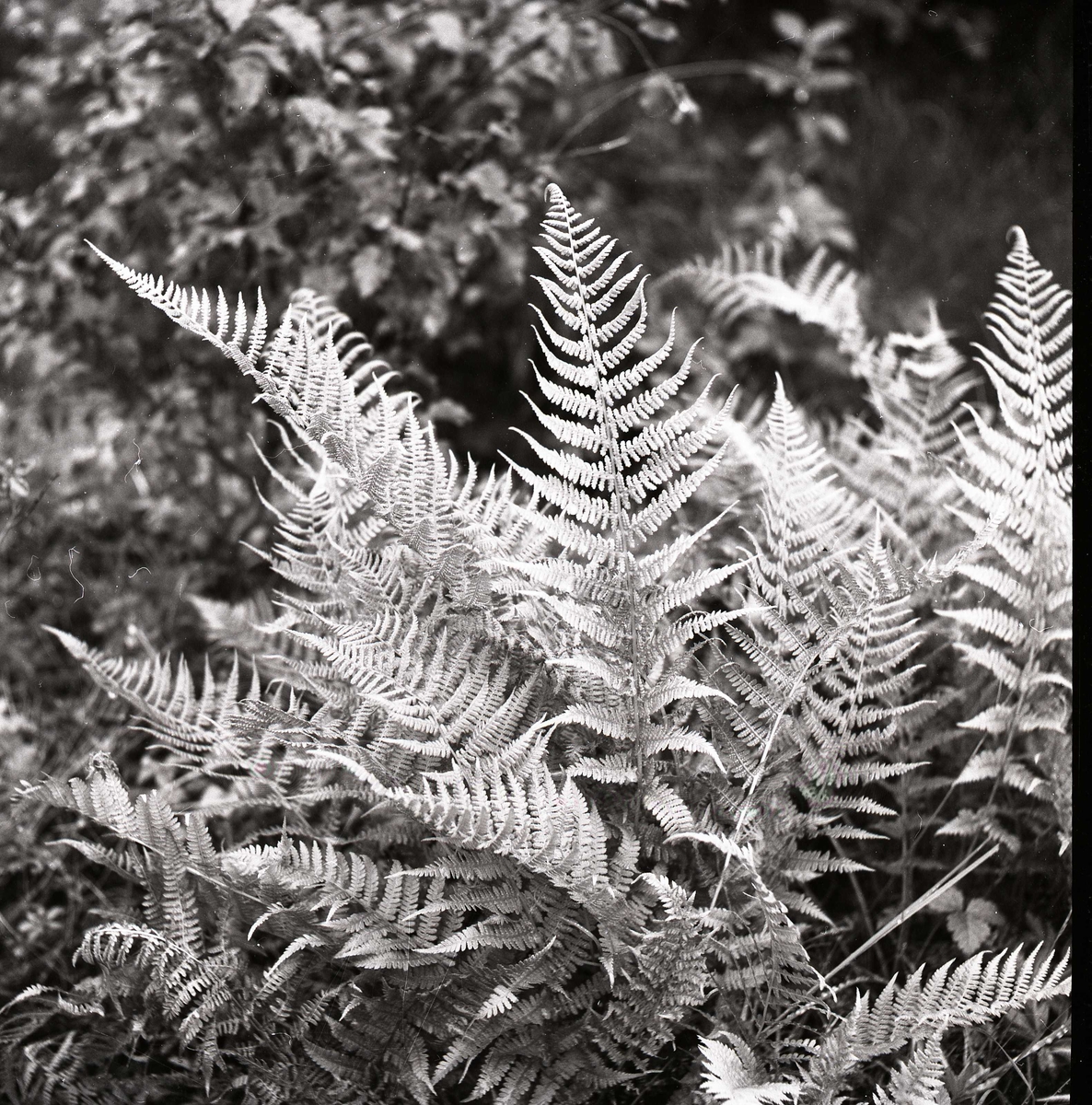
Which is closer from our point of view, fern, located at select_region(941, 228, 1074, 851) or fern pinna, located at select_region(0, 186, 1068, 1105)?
fern pinna, located at select_region(0, 186, 1068, 1105)

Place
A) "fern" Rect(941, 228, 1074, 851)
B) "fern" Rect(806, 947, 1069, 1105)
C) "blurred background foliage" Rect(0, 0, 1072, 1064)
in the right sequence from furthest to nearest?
"blurred background foliage" Rect(0, 0, 1072, 1064) < "fern" Rect(941, 228, 1074, 851) < "fern" Rect(806, 947, 1069, 1105)

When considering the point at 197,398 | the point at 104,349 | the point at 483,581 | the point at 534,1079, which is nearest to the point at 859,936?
the point at 534,1079

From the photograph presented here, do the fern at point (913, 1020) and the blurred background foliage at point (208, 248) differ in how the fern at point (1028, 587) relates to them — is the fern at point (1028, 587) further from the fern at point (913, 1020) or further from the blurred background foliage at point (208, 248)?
the blurred background foliage at point (208, 248)

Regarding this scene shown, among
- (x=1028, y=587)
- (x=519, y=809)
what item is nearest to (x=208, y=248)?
(x=519, y=809)

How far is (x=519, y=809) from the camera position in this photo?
3.87ft

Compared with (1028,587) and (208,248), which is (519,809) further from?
(208,248)

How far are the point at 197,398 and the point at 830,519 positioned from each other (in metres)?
1.26

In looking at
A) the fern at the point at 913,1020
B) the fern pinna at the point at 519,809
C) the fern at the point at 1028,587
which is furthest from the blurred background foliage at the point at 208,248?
the fern at the point at 913,1020

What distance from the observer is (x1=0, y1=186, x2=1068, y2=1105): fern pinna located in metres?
1.25

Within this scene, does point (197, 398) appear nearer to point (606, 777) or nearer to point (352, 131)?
point (352, 131)

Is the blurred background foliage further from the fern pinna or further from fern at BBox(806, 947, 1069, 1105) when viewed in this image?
fern at BBox(806, 947, 1069, 1105)

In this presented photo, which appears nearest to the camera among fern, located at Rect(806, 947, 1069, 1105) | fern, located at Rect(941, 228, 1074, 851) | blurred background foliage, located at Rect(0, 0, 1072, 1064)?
fern, located at Rect(806, 947, 1069, 1105)

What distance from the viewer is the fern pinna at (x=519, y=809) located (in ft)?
4.09

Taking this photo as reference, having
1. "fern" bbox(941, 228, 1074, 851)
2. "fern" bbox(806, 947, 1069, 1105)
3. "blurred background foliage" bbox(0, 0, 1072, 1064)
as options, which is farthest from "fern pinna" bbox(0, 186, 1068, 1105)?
"blurred background foliage" bbox(0, 0, 1072, 1064)
